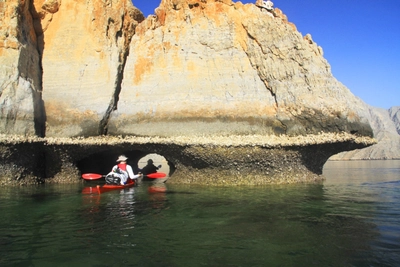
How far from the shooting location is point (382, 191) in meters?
10.7

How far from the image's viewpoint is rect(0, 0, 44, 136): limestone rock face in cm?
1177

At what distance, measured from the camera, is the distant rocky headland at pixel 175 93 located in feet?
38.2

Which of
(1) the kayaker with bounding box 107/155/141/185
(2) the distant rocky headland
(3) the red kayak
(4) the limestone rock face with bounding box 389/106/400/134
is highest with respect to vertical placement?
(4) the limestone rock face with bounding box 389/106/400/134

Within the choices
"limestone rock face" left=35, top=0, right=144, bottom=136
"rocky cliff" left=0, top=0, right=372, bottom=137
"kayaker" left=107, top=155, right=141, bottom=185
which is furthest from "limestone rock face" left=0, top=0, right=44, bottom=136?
"kayaker" left=107, top=155, right=141, bottom=185

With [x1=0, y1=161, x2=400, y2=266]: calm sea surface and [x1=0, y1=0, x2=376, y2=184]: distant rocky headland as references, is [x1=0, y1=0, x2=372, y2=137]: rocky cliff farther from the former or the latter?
[x1=0, y1=161, x2=400, y2=266]: calm sea surface

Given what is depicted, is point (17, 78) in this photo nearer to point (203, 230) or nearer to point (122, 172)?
point (122, 172)

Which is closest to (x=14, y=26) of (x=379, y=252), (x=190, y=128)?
(x=190, y=128)

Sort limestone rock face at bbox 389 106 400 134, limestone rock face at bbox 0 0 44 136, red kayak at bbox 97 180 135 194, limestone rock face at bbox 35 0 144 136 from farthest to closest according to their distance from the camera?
limestone rock face at bbox 389 106 400 134 < limestone rock face at bbox 35 0 144 136 < limestone rock face at bbox 0 0 44 136 < red kayak at bbox 97 180 135 194

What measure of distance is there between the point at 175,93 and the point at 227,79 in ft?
6.71

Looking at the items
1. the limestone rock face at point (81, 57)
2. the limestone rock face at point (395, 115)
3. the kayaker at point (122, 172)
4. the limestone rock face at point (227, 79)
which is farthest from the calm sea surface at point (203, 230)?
the limestone rock face at point (395, 115)

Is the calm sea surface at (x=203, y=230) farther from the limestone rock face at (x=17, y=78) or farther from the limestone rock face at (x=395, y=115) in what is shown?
the limestone rock face at (x=395, y=115)

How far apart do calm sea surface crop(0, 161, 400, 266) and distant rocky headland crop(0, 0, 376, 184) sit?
2.55 meters

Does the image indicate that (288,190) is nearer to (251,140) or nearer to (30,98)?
(251,140)

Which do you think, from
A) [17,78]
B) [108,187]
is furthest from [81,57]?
[108,187]
